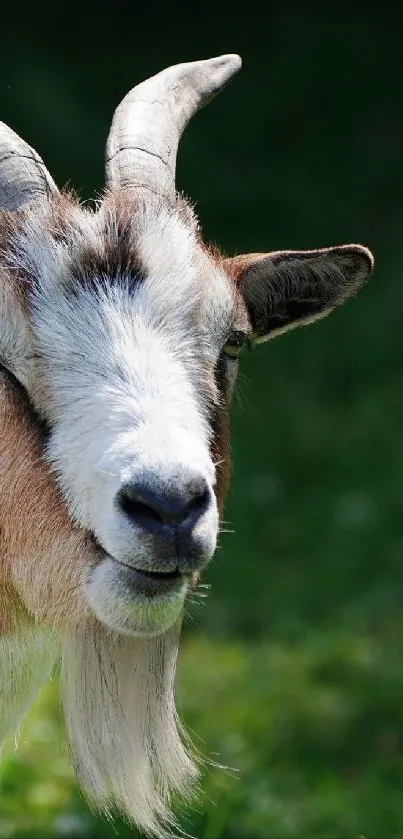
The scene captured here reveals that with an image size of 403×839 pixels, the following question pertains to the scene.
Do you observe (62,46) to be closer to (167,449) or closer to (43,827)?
(43,827)

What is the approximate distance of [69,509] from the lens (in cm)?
492

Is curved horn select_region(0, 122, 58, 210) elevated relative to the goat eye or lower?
elevated

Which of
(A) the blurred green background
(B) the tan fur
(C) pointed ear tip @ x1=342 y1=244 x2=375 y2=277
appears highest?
(C) pointed ear tip @ x1=342 y1=244 x2=375 y2=277

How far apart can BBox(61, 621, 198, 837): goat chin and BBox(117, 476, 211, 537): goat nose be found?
0.96 metres

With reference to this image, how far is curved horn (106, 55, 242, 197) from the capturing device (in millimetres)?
5828

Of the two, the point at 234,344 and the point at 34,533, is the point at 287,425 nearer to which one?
the point at 234,344

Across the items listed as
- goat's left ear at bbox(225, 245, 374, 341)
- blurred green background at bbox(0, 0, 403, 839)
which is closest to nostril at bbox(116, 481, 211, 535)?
goat's left ear at bbox(225, 245, 374, 341)

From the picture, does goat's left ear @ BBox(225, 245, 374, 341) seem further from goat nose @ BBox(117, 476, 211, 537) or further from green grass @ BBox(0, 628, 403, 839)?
green grass @ BBox(0, 628, 403, 839)

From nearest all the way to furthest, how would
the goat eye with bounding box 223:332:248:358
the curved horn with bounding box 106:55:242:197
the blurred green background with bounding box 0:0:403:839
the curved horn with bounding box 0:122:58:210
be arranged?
1. the curved horn with bounding box 0:122:58:210
2. the goat eye with bounding box 223:332:248:358
3. the curved horn with bounding box 106:55:242:197
4. the blurred green background with bounding box 0:0:403:839

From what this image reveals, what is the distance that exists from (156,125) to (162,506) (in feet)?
7.02

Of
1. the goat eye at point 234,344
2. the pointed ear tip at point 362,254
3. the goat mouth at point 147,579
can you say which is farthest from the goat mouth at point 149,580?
the pointed ear tip at point 362,254

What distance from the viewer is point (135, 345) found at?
16.6 ft

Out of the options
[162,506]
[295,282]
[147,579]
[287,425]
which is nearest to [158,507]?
[162,506]

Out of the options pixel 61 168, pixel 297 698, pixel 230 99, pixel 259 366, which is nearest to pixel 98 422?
pixel 297 698
